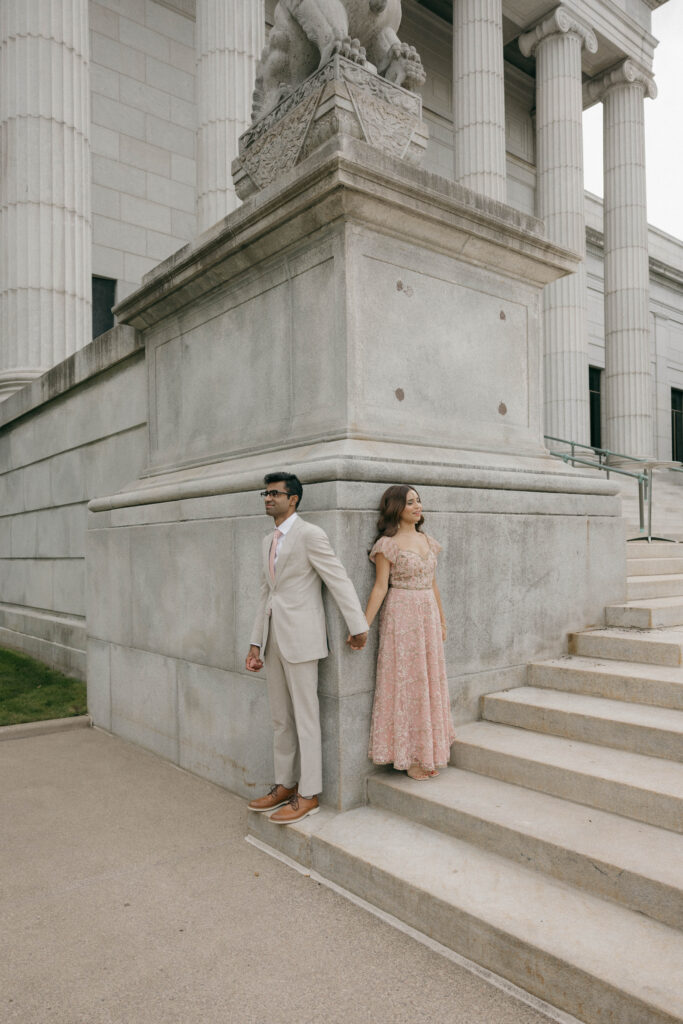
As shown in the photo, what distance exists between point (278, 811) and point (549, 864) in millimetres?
1511

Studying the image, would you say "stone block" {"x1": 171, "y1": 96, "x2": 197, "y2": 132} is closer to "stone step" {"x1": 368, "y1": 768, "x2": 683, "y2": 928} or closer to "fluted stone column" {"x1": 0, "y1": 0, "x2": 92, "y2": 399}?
"fluted stone column" {"x1": 0, "y1": 0, "x2": 92, "y2": 399}

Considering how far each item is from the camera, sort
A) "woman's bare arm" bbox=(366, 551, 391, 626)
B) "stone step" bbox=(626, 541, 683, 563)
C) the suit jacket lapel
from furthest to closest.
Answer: "stone step" bbox=(626, 541, 683, 563) < "woman's bare arm" bbox=(366, 551, 391, 626) < the suit jacket lapel

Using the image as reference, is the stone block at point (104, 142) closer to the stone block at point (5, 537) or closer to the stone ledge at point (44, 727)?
the stone block at point (5, 537)

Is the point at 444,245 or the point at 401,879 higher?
the point at 444,245

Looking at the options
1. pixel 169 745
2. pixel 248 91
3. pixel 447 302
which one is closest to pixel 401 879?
pixel 169 745

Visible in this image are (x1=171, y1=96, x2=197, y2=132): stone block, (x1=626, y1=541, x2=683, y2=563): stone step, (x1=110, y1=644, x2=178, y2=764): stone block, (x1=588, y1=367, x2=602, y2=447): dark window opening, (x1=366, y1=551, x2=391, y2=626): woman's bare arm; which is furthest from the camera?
(x1=588, y1=367, x2=602, y2=447): dark window opening

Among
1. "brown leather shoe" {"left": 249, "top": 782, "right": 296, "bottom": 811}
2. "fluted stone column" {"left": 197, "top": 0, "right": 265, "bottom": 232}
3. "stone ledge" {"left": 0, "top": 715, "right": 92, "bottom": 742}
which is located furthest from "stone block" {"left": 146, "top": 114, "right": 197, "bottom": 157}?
"brown leather shoe" {"left": 249, "top": 782, "right": 296, "bottom": 811}

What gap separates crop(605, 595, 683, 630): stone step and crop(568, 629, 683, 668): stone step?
0.10 m

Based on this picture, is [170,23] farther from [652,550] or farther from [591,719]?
[591,719]

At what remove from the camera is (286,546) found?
409cm

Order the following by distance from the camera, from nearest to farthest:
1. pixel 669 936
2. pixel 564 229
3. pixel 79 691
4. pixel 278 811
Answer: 1. pixel 669 936
2. pixel 278 811
3. pixel 79 691
4. pixel 564 229

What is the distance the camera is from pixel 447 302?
5348 mm

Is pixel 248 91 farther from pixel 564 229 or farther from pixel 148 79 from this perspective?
pixel 564 229

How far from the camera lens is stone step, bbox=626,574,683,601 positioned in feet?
20.9
